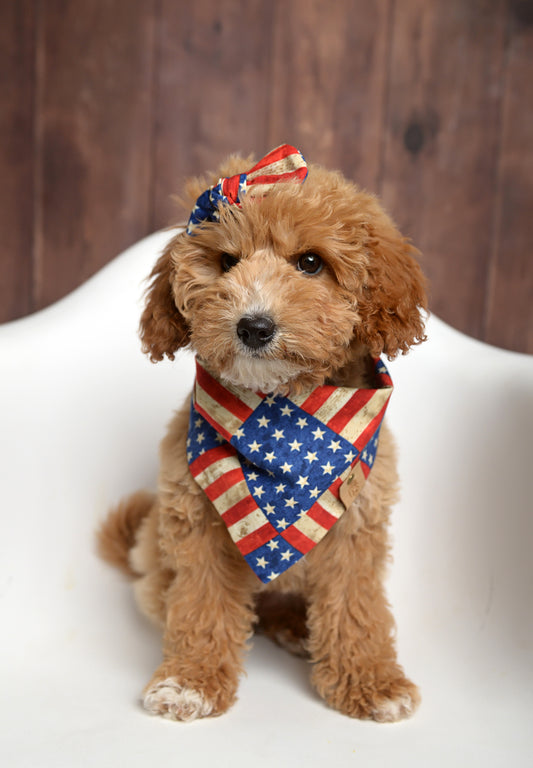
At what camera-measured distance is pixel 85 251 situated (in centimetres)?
271

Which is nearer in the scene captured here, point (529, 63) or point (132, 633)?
point (132, 633)

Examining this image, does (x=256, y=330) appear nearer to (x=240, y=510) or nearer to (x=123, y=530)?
(x=240, y=510)

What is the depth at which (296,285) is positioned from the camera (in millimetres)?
1349

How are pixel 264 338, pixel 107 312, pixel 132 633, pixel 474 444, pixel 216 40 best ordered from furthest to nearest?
pixel 216 40 → pixel 107 312 → pixel 474 444 → pixel 132 633 → pixel 264 338

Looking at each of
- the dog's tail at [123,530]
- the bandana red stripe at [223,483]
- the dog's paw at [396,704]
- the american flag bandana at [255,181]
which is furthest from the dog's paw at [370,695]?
the american flag bandana at [255,181]

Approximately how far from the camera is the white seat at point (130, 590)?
143cm

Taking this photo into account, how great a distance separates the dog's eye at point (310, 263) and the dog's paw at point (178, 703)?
0.83 m

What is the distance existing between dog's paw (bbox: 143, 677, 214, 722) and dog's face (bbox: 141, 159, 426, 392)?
604 millimetres

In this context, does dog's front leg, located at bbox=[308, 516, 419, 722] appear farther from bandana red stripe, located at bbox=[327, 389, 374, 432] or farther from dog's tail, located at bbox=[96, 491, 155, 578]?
dog's tail, located at bbox=[96, 491, 155, 578]

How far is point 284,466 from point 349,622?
0.36 metres

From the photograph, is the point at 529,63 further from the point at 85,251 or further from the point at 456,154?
the point at 85,251

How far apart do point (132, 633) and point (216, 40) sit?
73.3 inches

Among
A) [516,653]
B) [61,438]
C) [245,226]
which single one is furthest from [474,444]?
[61,438]

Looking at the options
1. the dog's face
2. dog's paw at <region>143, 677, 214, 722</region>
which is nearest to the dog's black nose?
the dog's face
